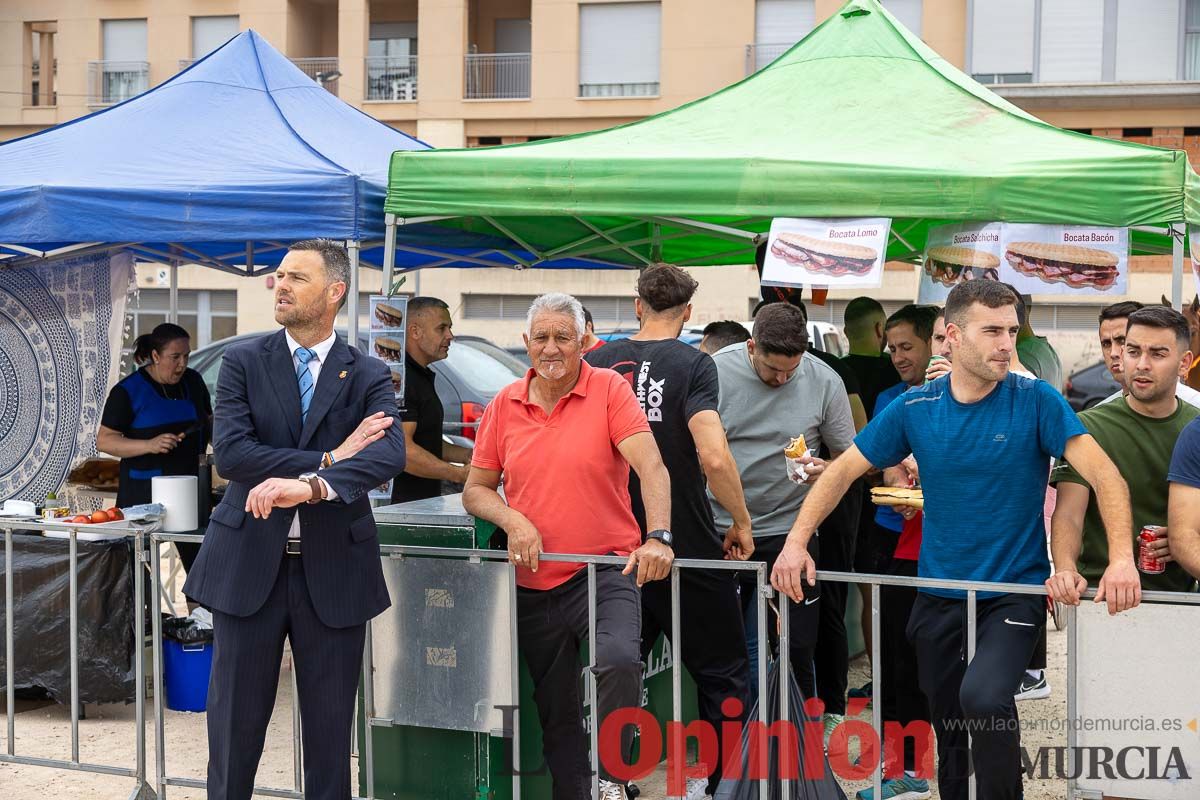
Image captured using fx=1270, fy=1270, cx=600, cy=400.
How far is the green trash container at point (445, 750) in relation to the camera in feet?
15.2

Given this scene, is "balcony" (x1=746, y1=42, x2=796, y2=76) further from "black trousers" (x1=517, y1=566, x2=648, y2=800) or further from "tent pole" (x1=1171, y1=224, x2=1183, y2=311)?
"black trousers" (x1=517, y1=566, x2=648, y2=800)

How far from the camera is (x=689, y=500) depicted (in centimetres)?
470

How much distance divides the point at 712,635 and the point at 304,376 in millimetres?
1789

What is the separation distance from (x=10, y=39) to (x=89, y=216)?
30.7m

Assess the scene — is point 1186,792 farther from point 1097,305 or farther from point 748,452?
point 1097,305

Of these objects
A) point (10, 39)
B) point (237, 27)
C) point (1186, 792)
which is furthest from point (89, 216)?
point (10, 39)

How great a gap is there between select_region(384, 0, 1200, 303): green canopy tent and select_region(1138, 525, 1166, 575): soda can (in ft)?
5.73

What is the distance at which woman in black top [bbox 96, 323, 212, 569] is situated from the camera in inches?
268

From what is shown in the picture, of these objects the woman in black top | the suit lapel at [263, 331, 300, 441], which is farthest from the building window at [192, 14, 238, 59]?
the suit lapel at [263, 331, 300, 441]

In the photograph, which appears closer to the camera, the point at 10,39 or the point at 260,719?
the point at 260,719

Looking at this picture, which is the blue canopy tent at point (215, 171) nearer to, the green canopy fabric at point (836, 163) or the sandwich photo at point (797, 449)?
the green canopy fabric at point (836, 163)

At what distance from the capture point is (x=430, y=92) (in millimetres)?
30688

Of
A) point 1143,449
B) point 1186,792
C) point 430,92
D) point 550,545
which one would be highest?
Result: point 430,92

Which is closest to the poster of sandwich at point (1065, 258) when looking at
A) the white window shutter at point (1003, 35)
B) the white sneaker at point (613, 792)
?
the white sneaker at point (613, 792)
